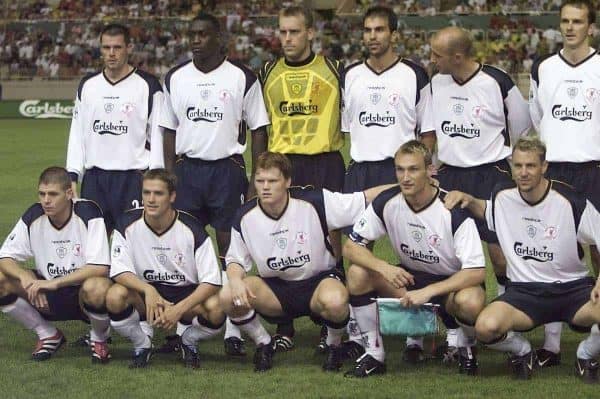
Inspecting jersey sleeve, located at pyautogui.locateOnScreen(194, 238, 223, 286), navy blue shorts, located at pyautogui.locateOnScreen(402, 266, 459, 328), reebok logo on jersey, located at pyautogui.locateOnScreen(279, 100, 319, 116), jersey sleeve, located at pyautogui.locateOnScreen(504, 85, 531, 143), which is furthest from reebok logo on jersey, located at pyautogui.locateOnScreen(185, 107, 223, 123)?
jersey sleeve, located at pyautogui.locateOnScreen(504, 85, 531, 143)

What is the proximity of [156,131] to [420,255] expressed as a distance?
2.03 meters

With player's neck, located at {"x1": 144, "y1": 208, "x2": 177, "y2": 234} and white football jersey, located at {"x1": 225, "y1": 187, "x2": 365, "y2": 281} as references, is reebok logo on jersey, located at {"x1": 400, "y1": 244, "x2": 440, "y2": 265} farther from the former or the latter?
player's neck, located at {"x1": 144, "y1": 208, "x2": 177, "y2": 234}

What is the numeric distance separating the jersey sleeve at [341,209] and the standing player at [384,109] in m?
0.60

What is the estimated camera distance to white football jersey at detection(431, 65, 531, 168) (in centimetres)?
655

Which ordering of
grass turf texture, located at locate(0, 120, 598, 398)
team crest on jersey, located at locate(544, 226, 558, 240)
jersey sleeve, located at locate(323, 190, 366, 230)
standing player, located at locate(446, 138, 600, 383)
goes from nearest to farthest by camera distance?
grass turf texture, located at locate(0, 120, 598, 398) → standing player, located at locate(446, 138, 600, 383) → team crest on jersey, located at locate(544, 226, 558, 240) → jersey sleeve, located at locate(323, 190, 366, 230)

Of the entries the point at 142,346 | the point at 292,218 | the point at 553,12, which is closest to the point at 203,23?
the point at 292,218

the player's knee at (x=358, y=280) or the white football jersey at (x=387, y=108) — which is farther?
the white football jersey at (x=387, y=108)

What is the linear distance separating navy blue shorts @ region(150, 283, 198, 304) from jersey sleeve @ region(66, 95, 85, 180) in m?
1.11

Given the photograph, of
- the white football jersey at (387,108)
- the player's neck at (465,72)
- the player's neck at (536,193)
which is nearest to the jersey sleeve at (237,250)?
the white football jersey at (387,108)

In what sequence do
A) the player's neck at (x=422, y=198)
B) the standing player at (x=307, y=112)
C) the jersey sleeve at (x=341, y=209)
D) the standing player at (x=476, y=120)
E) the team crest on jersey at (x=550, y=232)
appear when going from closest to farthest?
the team crest on jersey at (x=550, y=232)
the player's neck at (x=422, y=198)
the jersey sleeve at (x=341, y=209)
the standing player at (x=476, y=120)
the standing player at (x=307, y=112)

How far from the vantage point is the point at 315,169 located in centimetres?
673

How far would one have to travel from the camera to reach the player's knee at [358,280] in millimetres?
5828

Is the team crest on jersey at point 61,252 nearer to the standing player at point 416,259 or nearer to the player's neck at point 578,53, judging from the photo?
the standing player at point 416,259

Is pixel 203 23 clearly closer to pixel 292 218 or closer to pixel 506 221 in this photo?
pixel 292 218
